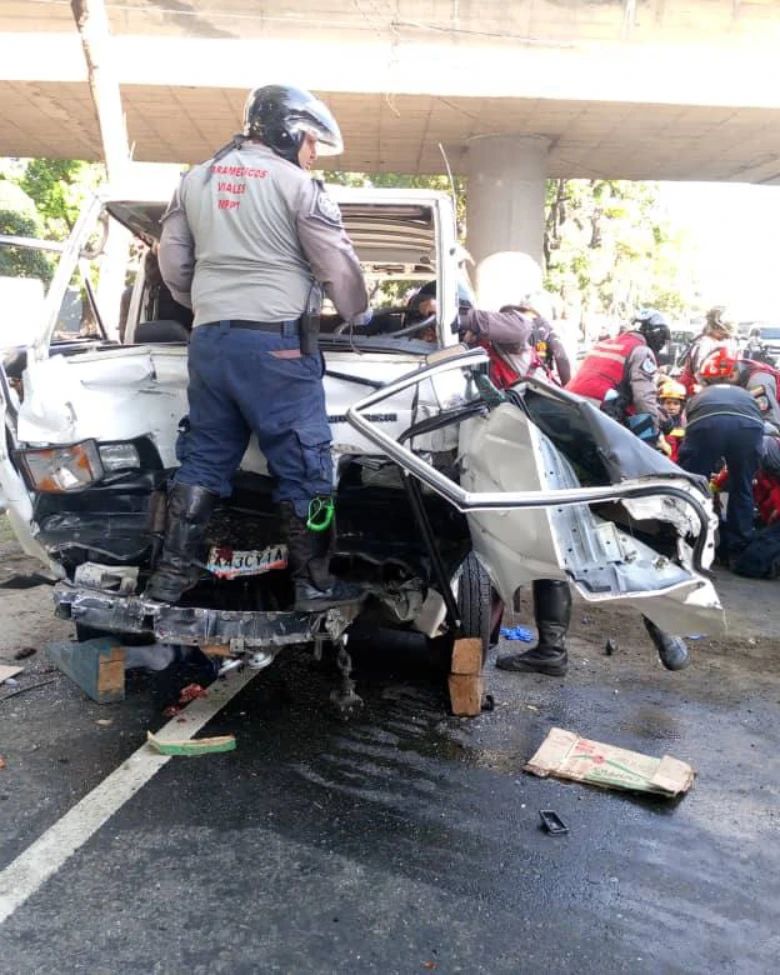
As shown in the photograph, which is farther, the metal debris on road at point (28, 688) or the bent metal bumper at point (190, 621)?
the metal debris on road at point (28, 688)

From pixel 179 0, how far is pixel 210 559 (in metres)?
9.68

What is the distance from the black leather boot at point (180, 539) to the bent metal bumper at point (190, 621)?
66mm

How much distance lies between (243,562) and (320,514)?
421 mm

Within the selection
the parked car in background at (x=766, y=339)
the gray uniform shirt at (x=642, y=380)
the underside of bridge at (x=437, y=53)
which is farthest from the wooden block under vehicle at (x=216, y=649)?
the parked car in background at (x=766, y=339)

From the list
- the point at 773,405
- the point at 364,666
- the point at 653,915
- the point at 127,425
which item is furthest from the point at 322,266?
the point at 773,405

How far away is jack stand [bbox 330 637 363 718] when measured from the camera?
3666 mm

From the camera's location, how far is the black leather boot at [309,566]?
323 cm

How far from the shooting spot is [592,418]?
10.0 ft

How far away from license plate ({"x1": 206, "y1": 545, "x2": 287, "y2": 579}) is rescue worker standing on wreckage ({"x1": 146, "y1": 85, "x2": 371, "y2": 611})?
0.12m

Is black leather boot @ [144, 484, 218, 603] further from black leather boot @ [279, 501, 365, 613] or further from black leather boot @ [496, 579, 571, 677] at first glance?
black leather boot @ [496, 579, 571, 677]

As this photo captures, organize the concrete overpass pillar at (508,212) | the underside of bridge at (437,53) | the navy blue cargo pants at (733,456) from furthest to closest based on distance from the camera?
1. the concrete overpass pillar at (508,212)
2. the underside of bridge at (437,53)
3. the navy blue cargo pants at (733,456)

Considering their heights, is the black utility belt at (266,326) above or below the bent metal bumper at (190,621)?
above

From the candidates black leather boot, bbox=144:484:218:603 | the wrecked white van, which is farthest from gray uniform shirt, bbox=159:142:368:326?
black leather boot, bbox=144:484:218:603

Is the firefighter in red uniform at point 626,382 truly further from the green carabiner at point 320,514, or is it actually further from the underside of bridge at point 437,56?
the underside of bridge at point 437,56
